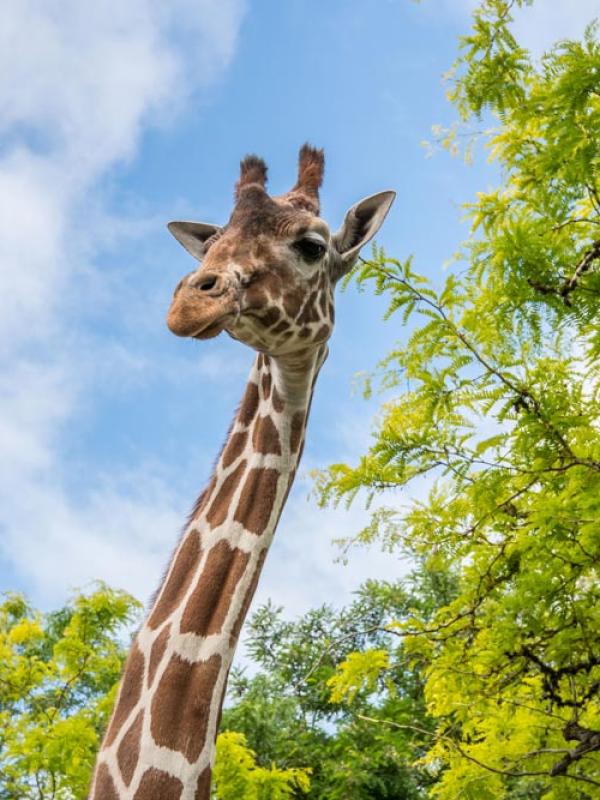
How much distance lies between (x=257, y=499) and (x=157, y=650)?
33.6 inches

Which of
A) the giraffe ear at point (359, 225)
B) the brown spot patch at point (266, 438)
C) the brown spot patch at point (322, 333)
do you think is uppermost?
the giraffe ear at point (359, 225)

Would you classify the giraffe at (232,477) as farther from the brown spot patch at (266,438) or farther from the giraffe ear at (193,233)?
the giraffe ear at (193,233)

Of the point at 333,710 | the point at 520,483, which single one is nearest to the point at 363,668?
the point at 520,483

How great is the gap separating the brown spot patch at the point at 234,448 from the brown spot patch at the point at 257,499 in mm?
234

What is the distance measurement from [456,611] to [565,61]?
451cm

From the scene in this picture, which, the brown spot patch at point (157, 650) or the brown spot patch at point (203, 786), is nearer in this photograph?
the brown spot patch at point (203, 786)

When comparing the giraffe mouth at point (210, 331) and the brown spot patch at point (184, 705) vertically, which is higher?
the giraffe mouth at point (210, 331)

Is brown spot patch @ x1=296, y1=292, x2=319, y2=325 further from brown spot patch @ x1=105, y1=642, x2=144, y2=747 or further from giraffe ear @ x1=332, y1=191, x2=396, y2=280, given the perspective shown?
brown spot patch @ x1=105, y1=642, x2=144, y2=747

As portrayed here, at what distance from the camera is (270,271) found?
4.49 meters

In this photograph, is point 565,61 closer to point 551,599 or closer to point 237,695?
point 551,599

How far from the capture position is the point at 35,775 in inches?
444

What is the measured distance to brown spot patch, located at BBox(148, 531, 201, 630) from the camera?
4160 millimetres

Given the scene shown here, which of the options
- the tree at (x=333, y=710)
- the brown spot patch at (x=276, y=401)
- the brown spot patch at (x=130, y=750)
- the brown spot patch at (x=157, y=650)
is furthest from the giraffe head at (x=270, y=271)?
the tree at (x=333, y=710)

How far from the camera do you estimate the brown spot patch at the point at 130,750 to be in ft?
12.2
